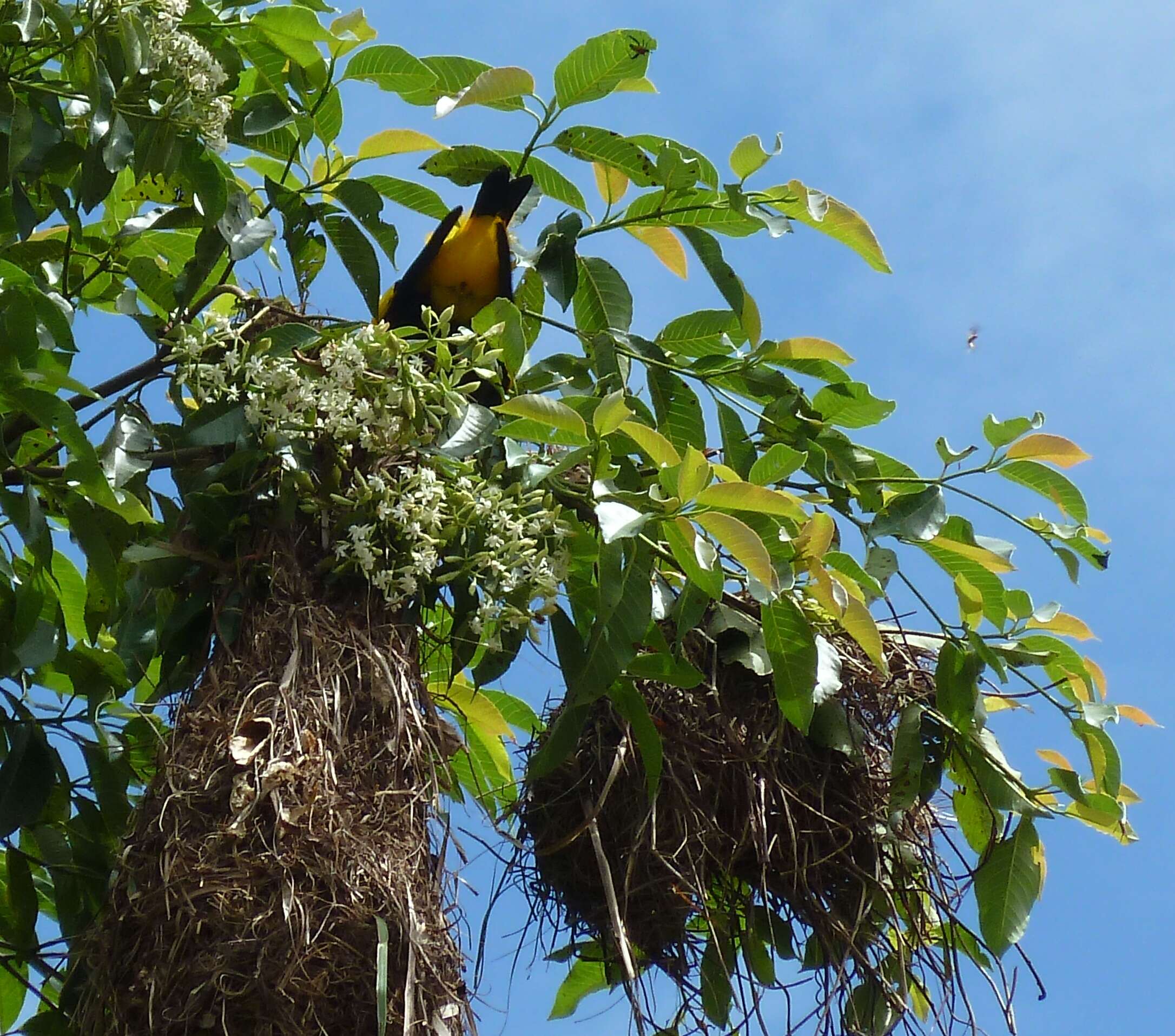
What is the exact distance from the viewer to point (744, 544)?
4.68 feet

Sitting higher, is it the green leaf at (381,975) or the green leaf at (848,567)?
the green leaf at (848,567)

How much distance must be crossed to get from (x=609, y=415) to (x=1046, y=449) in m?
0.66

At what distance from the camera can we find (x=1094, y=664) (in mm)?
1979

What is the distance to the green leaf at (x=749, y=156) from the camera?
1.74 meters

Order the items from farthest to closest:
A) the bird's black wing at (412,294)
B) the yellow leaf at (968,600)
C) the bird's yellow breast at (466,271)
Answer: the bird's black wing at (412,294) < the bird's yellow breast at (466,271) < the yellow leaf at (968,600)

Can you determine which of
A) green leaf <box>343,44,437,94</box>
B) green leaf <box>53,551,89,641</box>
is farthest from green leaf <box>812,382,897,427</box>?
green leaf <box>53,551,89,641</box>

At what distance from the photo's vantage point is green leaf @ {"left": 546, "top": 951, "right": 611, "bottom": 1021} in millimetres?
2184

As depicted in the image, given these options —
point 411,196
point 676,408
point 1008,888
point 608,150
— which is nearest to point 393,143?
point 411,196

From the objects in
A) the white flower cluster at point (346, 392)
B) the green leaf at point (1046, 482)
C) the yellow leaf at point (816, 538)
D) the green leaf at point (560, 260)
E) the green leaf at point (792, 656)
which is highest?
the green leaf at point (560, 260)

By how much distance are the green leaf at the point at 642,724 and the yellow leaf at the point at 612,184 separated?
63 cm

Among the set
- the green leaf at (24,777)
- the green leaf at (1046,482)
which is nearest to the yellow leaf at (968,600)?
the green leaf at (1046,482)

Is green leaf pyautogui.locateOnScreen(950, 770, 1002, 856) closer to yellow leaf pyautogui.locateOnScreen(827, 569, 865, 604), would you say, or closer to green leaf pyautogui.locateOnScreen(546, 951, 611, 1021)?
yellow leaf pyautogui.locateOnScreen(827, 569, 865, 604)

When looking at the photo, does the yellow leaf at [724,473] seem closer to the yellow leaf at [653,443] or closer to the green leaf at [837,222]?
the yellow leaf at [653,443]

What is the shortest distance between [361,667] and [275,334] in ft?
1.41
